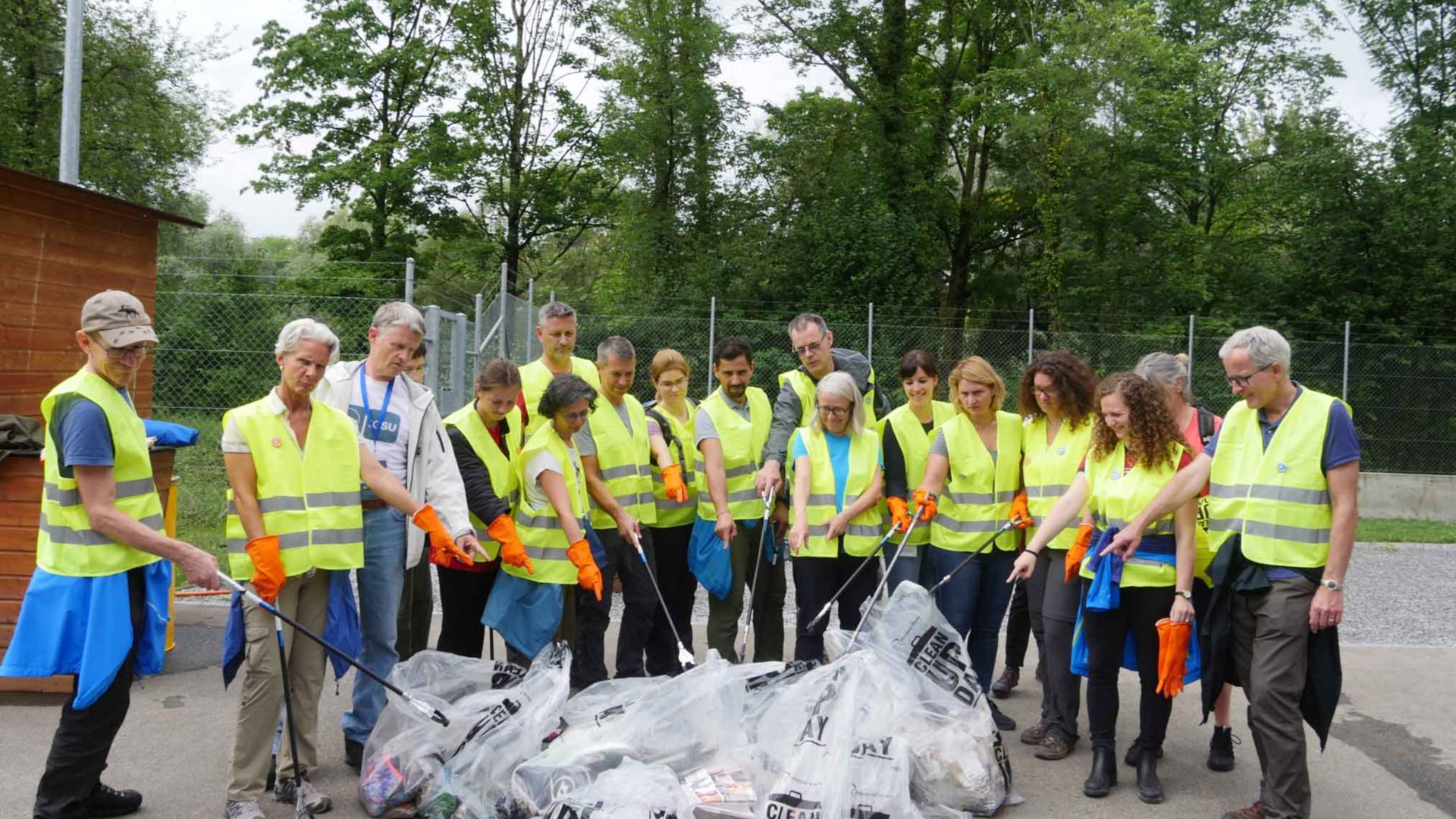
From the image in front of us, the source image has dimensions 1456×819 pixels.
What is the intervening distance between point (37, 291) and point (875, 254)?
13.9m

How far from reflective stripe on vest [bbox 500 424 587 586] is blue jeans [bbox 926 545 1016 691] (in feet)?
5.66

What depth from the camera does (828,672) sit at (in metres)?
3.98

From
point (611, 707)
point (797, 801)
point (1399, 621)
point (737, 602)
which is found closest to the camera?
point (797, 801)

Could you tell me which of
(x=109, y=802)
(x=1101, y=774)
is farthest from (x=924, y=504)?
(x=109, y=802)

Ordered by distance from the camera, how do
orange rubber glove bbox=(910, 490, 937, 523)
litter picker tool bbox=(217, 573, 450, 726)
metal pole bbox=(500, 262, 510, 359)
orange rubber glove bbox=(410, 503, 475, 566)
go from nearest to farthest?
litter picker tool bbox=(217, 573, 450, 726), orange rubber glove bbox=(410, 503, 475, 566), orange rubber glove bbox=(910, 490, 937, 523), metal pole bbox=(500, 262, 510, 359)

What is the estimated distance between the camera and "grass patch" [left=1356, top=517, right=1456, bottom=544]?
1192 centimetres

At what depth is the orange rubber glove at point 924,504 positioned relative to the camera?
5004mm

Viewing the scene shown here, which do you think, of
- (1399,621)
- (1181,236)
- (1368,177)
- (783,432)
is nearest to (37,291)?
(783,432)

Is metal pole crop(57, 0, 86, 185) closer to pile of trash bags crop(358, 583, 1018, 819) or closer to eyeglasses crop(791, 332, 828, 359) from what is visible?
eyeglasses crop(791, 332, 828, 359)

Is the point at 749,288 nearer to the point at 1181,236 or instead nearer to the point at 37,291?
the point at 1181,236

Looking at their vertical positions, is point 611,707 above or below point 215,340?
below

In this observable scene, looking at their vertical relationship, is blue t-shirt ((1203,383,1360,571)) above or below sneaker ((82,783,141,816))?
above

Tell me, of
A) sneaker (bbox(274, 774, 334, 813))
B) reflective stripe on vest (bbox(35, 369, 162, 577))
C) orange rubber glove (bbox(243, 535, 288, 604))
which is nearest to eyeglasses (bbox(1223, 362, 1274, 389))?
orange rubber glove (bbox(243, 535, 288, 604))

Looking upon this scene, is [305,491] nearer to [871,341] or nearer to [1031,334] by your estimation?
[871,341]
